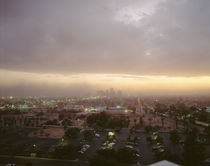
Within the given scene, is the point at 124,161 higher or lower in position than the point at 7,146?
higher

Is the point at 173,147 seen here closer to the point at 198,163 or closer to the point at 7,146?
the point at 198,163

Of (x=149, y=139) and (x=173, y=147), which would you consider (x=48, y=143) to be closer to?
(x=149, y=139)

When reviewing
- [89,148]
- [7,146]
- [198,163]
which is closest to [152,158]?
[198,163]

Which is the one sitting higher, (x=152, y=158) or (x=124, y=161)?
(x=124, y=161)

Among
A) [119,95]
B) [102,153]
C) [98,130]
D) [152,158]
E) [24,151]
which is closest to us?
[102,153]

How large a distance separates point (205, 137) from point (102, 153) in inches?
361

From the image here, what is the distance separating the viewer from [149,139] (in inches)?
439

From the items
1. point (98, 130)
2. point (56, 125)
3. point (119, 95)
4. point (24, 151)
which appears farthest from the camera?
point (119, 95)

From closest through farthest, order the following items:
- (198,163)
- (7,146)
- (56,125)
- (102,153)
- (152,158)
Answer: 1. (198,163)
2. (102,153)
3. (152,158)
4. (7,146)
5. (56,125)

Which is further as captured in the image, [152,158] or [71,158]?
[152,158]

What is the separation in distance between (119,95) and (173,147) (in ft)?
320

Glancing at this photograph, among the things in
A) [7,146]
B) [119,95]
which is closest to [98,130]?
[7,146]

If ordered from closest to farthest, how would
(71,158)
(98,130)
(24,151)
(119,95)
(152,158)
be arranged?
(71,158) < (152,158) < (24,151) < (98,130) < (119,95)

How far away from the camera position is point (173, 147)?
31.8 ft
